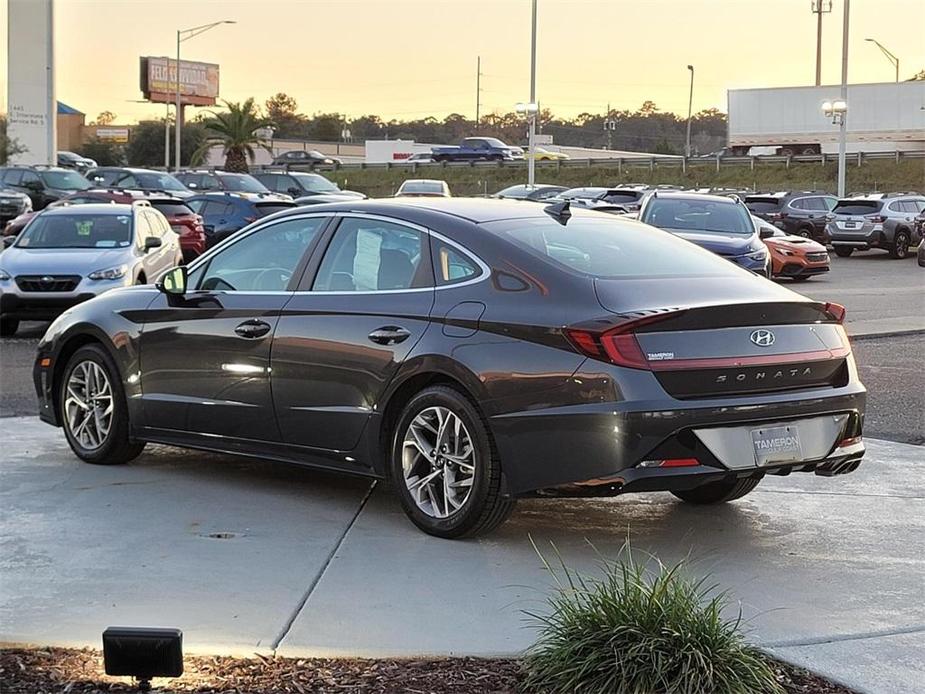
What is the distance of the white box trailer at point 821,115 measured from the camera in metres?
55.8

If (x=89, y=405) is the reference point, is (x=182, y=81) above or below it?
above

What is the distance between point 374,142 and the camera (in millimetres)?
106062

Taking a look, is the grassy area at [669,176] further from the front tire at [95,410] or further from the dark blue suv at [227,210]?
the front tire at [95,410]

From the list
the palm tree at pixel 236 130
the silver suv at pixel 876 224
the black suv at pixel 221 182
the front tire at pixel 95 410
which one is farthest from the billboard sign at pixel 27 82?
the front tire at pixel 95 410

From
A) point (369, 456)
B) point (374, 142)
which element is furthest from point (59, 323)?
point (374, 142)

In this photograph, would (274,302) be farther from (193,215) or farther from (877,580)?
(193,215)

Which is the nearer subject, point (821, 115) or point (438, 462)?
point (438, 462)

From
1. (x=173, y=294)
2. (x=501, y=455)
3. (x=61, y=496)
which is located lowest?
(x=61, y=496)

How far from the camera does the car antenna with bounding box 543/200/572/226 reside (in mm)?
7062

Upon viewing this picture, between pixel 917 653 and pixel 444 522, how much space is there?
89.4 inches

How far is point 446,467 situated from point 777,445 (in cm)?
150

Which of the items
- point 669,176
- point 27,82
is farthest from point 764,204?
point 27,82

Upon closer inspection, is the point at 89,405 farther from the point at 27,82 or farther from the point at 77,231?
the point at 27,82

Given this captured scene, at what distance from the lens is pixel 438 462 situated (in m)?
6.41
